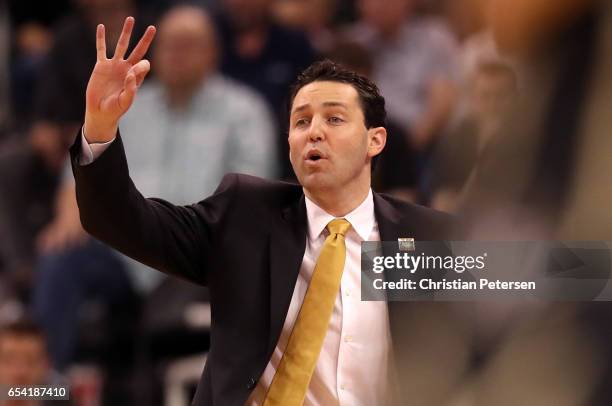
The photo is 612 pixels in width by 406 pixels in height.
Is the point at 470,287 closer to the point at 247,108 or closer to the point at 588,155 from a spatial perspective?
the point at 588,155

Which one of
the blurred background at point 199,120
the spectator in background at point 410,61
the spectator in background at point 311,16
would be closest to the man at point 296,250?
the blurred background at point 199,120

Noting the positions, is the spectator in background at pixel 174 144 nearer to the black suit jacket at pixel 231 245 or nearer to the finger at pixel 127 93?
the black suit jacket at pixel 231 245

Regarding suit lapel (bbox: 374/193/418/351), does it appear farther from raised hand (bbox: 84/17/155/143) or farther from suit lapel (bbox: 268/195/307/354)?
raised hand (bbox: 84/17/155/143)

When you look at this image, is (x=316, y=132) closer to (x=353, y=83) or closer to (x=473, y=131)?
(x=353, y=83)

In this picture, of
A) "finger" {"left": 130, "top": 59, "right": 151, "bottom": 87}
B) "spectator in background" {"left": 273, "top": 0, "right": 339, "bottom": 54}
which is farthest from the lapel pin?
"spectator in background" {"left": 273, "top": 0, "right": 339, "bottom": 54}

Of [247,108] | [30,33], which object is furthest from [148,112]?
[30,33]

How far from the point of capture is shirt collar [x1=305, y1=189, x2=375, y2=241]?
177 centimetres

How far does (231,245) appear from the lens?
1.72m

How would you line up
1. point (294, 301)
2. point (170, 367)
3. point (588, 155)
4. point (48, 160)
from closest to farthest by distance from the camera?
point (294, 301) → point (588, 155) → point (170, 367) → point (48, 160)

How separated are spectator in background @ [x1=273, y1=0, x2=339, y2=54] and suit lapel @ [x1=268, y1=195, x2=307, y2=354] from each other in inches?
55.1

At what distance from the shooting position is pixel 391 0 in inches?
123

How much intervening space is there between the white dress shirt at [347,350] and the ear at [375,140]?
191 mm

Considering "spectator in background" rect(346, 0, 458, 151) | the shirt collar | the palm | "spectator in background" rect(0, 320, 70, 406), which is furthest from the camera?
"spectator in background" rect(346, 0, 458, 151)

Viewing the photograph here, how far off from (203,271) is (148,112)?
4.60 ft
